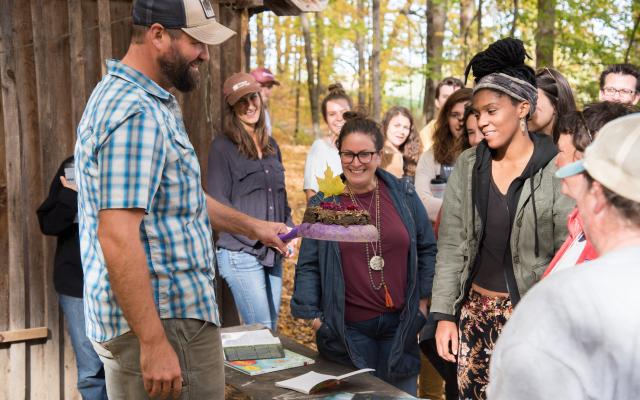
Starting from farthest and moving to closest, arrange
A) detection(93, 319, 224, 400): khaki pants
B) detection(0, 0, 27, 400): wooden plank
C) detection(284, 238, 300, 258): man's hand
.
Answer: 1. detection(0, 0, 27, 400): wooden plank
2. detection(284, 238, 300, 258): man's hand
3. detection(93, 319, 224, 400): khaki pants

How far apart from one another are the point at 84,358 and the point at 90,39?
2.31 metres

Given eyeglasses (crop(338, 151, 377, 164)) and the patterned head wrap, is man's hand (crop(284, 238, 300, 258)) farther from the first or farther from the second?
the patterned head wrap

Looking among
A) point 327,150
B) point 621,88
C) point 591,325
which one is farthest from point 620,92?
point 591,325

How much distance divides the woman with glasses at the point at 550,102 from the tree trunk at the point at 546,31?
6591 mm

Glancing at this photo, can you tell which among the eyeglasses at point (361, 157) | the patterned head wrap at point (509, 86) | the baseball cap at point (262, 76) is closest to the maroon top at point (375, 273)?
the eyeglasses at point (361, 157)

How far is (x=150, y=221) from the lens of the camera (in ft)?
8.13

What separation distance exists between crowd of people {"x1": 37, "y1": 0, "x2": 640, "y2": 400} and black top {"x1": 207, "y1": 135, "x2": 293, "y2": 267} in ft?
0.05

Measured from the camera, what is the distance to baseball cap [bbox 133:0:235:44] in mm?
2586

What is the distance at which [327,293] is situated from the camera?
410 centimetres

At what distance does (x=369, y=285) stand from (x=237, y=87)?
7.15 ft

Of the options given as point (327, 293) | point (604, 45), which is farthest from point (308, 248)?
point (604, 45)

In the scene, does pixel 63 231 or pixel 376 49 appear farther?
pixel 376 49

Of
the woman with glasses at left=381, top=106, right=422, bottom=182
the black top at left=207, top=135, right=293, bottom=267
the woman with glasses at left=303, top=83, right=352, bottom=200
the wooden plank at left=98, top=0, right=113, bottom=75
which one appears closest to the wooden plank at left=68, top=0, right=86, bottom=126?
the wooden plank at left=98, top=0, right=113, bottom=75

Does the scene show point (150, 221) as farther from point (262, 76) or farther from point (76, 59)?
point (262, 76)
